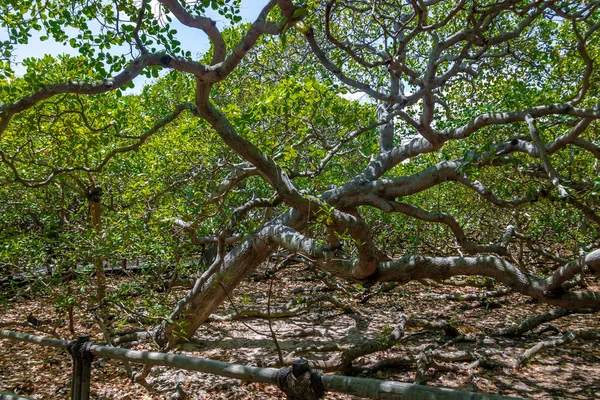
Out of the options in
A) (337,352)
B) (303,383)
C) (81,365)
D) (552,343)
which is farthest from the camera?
(337,352)

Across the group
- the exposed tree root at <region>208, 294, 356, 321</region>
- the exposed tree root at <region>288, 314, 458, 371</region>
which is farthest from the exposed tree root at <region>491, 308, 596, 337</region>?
the exposed tree root at <region>208, 294, 356, 321</region>

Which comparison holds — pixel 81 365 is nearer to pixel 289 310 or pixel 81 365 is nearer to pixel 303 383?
pixel 303 383

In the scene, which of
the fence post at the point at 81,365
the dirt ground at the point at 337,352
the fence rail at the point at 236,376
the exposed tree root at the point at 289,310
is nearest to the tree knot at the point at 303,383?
the fence rail at the point at 236,376

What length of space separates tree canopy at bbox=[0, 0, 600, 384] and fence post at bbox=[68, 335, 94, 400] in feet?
6.16

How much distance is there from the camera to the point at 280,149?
20.1 feet

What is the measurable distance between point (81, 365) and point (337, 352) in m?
4.08

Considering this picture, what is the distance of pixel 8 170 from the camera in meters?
7.05

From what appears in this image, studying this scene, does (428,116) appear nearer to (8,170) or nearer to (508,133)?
(508,133)

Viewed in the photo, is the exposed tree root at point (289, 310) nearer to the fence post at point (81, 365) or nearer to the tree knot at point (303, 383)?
the fence post at point (81, 365)

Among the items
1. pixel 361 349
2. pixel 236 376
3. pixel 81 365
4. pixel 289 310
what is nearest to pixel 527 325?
pixel 361 349

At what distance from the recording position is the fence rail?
1801 millimetres

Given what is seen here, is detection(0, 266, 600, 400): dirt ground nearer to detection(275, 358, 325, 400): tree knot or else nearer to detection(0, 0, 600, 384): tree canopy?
detection(0, 0, 600, 384): tree canopy

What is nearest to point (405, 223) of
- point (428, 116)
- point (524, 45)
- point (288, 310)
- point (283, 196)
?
point (288, 310)

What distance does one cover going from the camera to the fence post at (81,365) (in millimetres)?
2814
